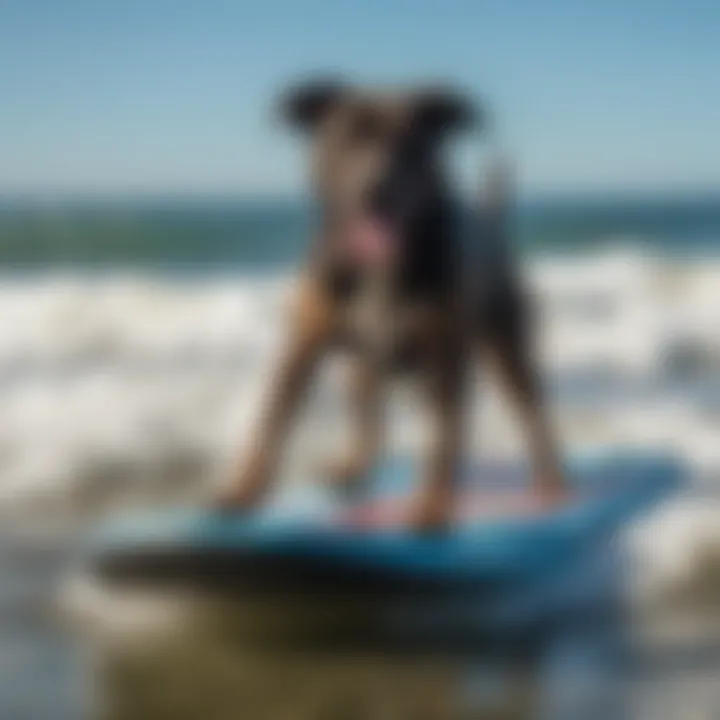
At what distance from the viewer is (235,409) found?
143 centimetres

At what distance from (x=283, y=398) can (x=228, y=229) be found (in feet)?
0.43

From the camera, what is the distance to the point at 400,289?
137 cm

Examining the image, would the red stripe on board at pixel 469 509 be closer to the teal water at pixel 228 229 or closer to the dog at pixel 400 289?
the dog at pixel 400 289

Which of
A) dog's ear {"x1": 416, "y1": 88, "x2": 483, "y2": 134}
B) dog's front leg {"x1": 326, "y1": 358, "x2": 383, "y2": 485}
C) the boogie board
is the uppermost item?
dog's ear {"x1": 416, "y1": 88, "x2": 483, "y2": 134}

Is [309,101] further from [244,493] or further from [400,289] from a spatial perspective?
[244,493]

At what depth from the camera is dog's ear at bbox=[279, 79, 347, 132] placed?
138cm

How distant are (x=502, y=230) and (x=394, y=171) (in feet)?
0.31

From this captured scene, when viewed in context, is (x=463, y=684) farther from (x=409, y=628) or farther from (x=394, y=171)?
(x=394, y=171)

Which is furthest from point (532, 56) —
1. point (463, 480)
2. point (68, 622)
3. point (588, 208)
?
point (68, 622)

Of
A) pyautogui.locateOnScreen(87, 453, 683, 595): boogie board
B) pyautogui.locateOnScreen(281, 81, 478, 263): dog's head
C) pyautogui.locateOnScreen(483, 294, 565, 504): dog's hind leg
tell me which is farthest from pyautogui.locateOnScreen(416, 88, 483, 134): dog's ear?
pyautogui.locateOnScreen(87, 453, 683, 595): boogie board

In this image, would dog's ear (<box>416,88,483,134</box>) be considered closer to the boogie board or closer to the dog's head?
the dog's head

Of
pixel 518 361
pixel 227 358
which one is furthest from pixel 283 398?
pixel 518 361

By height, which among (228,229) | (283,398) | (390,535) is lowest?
(390,535)

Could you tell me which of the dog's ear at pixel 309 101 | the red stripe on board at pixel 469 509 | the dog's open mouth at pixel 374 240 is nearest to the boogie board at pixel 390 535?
the red stripe on board at pixel 469 509
